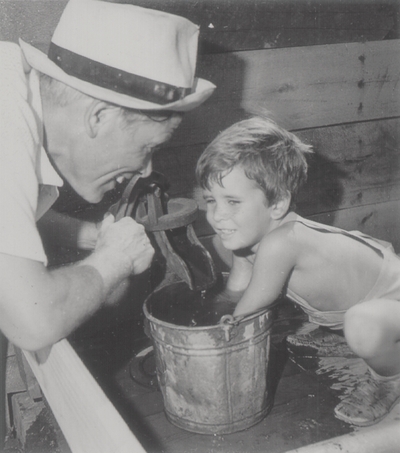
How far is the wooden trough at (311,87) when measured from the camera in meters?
2.30

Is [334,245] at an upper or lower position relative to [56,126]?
lower

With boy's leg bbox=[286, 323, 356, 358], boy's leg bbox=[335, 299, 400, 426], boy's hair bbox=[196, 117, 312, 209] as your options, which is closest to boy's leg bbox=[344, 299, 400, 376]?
boy's leg bbox=[335, 299, 400, 426]

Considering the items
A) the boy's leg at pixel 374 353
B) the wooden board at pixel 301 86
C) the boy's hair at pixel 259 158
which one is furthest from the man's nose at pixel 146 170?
the boy's leg at pixel 374 353

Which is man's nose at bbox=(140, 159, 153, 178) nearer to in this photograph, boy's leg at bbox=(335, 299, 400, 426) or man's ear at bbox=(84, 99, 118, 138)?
man's ear at bbox=(84, 99, 118, 138)

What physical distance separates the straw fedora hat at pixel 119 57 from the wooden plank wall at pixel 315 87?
55 cm

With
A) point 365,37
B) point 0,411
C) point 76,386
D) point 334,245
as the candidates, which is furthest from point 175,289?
point 365,37

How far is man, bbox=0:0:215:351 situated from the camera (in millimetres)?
1328

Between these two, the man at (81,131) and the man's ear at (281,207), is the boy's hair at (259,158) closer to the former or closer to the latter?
the man's ear at (281,207)

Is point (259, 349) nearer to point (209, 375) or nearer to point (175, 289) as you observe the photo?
point (209, 375)

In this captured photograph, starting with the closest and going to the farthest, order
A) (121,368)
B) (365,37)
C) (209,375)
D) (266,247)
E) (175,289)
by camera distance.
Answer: (209,375), (266,247), (175,289), (121,368), (365,37)

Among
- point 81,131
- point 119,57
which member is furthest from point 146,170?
point 119,57

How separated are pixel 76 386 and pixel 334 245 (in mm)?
1007

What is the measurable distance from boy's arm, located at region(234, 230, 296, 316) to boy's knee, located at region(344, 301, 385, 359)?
0.27m

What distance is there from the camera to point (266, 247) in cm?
191
